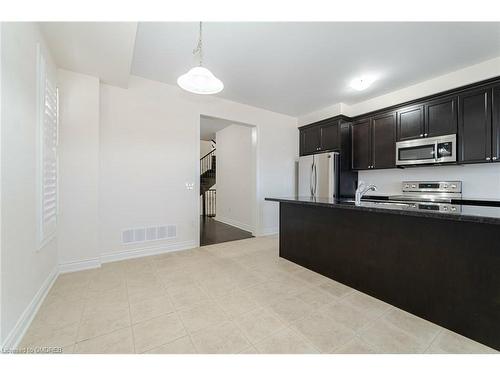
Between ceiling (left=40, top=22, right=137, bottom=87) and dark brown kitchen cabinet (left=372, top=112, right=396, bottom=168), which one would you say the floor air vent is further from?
dark brown kitchen cabinet (left=372, top=112, right=396, bottom=168)

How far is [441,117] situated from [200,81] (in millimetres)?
3551

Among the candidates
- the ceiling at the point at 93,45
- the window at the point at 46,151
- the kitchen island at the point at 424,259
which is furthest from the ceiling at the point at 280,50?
the kitchen island at the point at 424,259

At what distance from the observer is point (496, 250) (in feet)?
4.58

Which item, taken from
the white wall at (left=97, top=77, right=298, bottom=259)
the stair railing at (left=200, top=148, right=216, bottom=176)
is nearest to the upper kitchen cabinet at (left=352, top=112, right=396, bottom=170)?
the white wall at (left=97, top=77, right=298, bottom=259)

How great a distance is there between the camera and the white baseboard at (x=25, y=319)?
1.39 m

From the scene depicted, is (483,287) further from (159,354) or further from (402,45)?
(402,45)

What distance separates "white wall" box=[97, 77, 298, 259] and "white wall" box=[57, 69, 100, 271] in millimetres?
217

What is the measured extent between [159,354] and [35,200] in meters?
1.76

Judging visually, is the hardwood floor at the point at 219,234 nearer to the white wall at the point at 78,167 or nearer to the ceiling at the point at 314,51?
the white wall at the point at 78,167

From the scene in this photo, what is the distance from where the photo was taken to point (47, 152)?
217 centimetres

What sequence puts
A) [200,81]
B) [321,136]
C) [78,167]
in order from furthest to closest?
[321,136]
[78,167]
[200,81]

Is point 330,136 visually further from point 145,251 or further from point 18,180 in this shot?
point 18,180

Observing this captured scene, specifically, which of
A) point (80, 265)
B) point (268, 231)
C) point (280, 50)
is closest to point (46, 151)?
point (80, 265)
